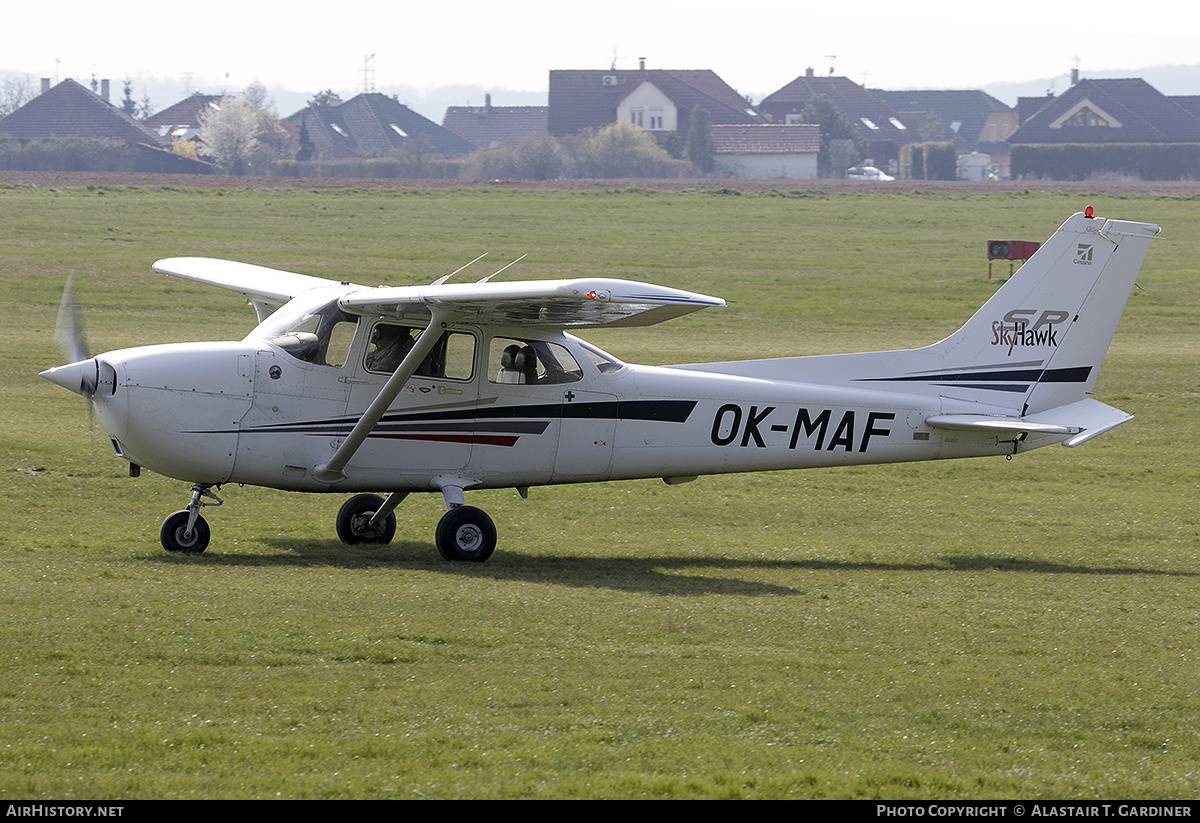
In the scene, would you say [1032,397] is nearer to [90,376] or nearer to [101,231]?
[90,376]

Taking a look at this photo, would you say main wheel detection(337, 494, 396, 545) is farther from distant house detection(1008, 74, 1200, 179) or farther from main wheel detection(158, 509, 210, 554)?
distant house detection(1008, 74, 1200, 179)

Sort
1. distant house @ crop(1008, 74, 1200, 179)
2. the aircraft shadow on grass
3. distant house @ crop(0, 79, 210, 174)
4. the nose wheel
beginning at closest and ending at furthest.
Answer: the aircraft shadow on grass → the nose wheel → distant house @ crop(0, 79, 210, 174) → distant house @ crop(1008, 74, 1200, 179)

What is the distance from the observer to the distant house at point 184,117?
445ft

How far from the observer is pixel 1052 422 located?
46.5 ft

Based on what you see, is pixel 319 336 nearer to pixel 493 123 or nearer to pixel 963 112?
pixel 493 123

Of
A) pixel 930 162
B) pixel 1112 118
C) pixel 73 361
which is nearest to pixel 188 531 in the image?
pixel 73 361

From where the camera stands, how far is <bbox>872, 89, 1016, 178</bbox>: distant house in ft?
544

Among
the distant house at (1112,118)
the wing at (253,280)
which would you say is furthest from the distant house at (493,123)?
the wing at (253,280)

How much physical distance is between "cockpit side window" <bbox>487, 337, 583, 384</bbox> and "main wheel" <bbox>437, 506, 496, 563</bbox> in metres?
1.31

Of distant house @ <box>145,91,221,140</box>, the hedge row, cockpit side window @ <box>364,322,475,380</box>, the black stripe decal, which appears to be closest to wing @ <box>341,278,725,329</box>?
cockpit side window @ <box>364,322,475,380</box>

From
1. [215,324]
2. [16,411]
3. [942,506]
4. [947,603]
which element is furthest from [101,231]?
[947,603]

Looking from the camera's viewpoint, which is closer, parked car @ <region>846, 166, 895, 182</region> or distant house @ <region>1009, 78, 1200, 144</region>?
parked car @ <region>846, 166, 895, 182</region>

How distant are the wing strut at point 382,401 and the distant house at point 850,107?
132895 mm

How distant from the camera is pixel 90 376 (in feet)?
38.5
